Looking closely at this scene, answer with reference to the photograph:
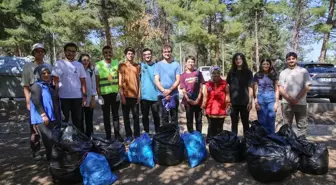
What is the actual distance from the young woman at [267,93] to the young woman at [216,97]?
53cm

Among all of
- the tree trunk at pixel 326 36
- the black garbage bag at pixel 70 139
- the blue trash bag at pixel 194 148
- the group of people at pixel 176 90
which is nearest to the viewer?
the black garbage bag at pixel 70 139

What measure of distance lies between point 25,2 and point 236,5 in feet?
53.2

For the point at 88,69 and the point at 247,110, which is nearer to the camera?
the point at 247,110

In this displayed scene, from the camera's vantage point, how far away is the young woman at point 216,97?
4691mm

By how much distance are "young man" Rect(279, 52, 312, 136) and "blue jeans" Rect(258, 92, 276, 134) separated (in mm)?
249

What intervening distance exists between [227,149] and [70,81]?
8.60 ft

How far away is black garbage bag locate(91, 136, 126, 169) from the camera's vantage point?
149 inches

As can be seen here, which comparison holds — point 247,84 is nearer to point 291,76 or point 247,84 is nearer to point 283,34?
point 291,76

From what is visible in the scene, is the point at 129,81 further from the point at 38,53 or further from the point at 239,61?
the point at 239,61

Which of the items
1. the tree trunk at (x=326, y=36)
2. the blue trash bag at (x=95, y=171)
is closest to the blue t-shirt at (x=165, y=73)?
the blue trash bag at (x=95, y=171)

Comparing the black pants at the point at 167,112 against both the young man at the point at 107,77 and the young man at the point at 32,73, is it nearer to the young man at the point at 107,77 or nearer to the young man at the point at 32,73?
the young man at the point at 107,77

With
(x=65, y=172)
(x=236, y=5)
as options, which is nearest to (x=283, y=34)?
(x=236, y=5)

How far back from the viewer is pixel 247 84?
→ 4.57 metres

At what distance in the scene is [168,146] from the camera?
12.7 feet
